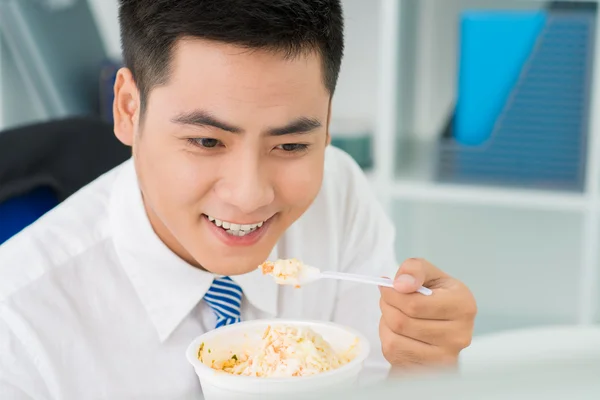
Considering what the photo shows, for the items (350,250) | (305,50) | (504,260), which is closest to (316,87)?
(305,50)

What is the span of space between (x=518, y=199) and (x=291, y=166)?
1260 mm

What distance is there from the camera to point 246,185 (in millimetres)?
863

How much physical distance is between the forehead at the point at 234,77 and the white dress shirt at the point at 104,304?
26 cm

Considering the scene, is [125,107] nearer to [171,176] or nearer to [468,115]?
[171,176]

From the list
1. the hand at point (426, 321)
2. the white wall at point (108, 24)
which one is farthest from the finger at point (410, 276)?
the white wall at point (108, 24)

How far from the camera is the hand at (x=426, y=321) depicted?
90 centimetres

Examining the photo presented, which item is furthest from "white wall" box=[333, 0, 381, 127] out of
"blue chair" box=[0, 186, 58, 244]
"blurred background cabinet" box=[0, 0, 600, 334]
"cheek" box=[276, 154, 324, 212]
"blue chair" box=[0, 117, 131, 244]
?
"cheek" box=[276, 154, 324, 212]

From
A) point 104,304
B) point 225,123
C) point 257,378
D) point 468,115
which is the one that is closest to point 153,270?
point 104,304

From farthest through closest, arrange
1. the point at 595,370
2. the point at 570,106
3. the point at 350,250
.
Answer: the point at 570,106 → the point at 350,250 → the point at 595,370

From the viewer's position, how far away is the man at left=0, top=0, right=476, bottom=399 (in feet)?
2.90

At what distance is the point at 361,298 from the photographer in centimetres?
125

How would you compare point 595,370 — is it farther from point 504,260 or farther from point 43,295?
point 504,260

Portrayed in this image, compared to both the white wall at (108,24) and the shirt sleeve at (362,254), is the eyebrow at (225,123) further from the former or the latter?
the white wall at (108,24)

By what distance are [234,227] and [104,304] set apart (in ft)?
0.77
